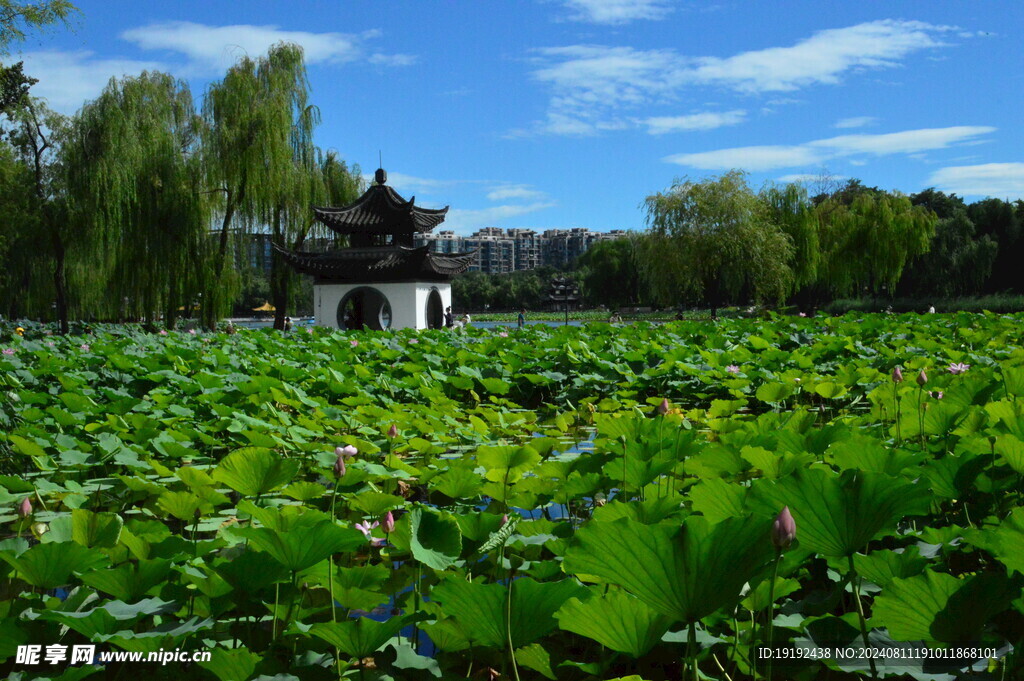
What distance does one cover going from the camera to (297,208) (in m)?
17.1

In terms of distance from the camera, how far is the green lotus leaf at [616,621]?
0.86m

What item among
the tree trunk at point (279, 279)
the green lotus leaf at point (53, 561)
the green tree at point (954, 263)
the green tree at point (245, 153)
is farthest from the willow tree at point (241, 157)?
the green tree at point (954, 263)

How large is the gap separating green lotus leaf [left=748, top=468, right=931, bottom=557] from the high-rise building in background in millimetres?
100409

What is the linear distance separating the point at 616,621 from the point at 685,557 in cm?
14

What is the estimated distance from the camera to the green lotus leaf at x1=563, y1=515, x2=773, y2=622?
794 millimetres

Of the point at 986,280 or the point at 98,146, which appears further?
the point at 986,280

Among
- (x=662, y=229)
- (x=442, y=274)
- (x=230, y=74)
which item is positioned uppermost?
(x=230, y=74)

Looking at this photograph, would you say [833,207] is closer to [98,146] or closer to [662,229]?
[662,229]

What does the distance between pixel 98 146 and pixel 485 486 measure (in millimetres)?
12233

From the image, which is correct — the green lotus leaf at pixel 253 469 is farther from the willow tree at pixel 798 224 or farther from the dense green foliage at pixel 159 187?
the willow tree at pixel 798 224

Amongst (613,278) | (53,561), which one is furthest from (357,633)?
(613,278)

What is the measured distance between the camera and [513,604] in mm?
943

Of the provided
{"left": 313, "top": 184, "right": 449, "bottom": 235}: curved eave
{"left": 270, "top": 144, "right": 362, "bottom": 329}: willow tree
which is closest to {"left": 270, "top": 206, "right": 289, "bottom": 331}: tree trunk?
{"left": 270, "top": 144, "right": 362, "bottom": 329}: willow tree

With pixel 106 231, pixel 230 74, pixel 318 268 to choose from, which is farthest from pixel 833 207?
pixel 106 231
